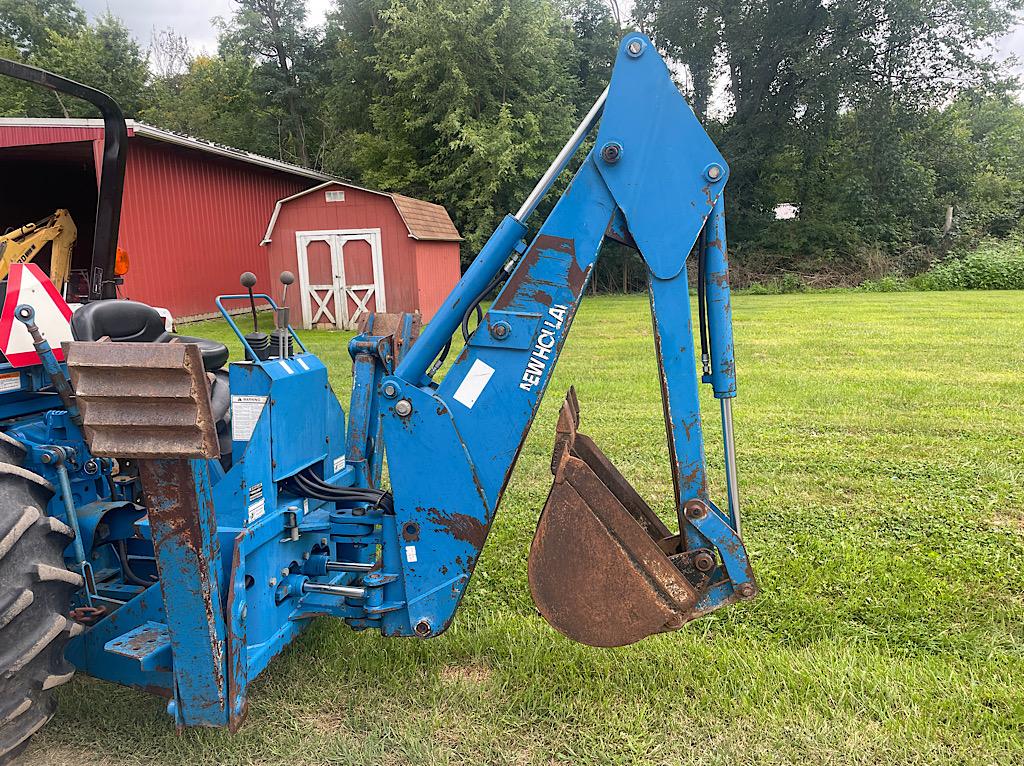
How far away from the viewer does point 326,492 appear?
9.29ft

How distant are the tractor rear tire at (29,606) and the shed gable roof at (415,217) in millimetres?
12812

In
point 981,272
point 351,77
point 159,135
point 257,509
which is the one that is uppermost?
point 351,77

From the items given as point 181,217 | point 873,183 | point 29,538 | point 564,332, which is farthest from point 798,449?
Result: point 873,183

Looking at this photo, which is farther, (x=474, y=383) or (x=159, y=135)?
(x=159, y=135)

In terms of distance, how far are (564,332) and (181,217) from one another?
14.8m

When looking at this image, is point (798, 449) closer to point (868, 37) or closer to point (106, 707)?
point (106, 707)

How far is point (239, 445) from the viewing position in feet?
8.15

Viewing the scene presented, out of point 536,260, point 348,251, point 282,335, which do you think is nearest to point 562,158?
point 536,260

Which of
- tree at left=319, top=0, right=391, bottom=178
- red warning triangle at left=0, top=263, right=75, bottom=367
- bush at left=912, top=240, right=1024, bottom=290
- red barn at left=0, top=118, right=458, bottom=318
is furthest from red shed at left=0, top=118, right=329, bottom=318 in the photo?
bush at left=912, top=240, right=1024, bottom=290

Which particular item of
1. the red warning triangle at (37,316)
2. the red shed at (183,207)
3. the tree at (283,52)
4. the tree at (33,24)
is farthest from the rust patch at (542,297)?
the tree at (33,24)

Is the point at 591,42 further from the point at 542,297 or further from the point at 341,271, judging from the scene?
the point at 542,297

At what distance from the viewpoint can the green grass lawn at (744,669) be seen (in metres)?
2.52

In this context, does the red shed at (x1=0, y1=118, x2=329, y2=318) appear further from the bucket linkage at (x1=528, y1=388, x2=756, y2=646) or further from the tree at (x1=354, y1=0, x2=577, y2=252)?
the bucket linkage at (x1=528, y1=388, x2=756, y2=646)

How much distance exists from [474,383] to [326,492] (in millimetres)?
808
